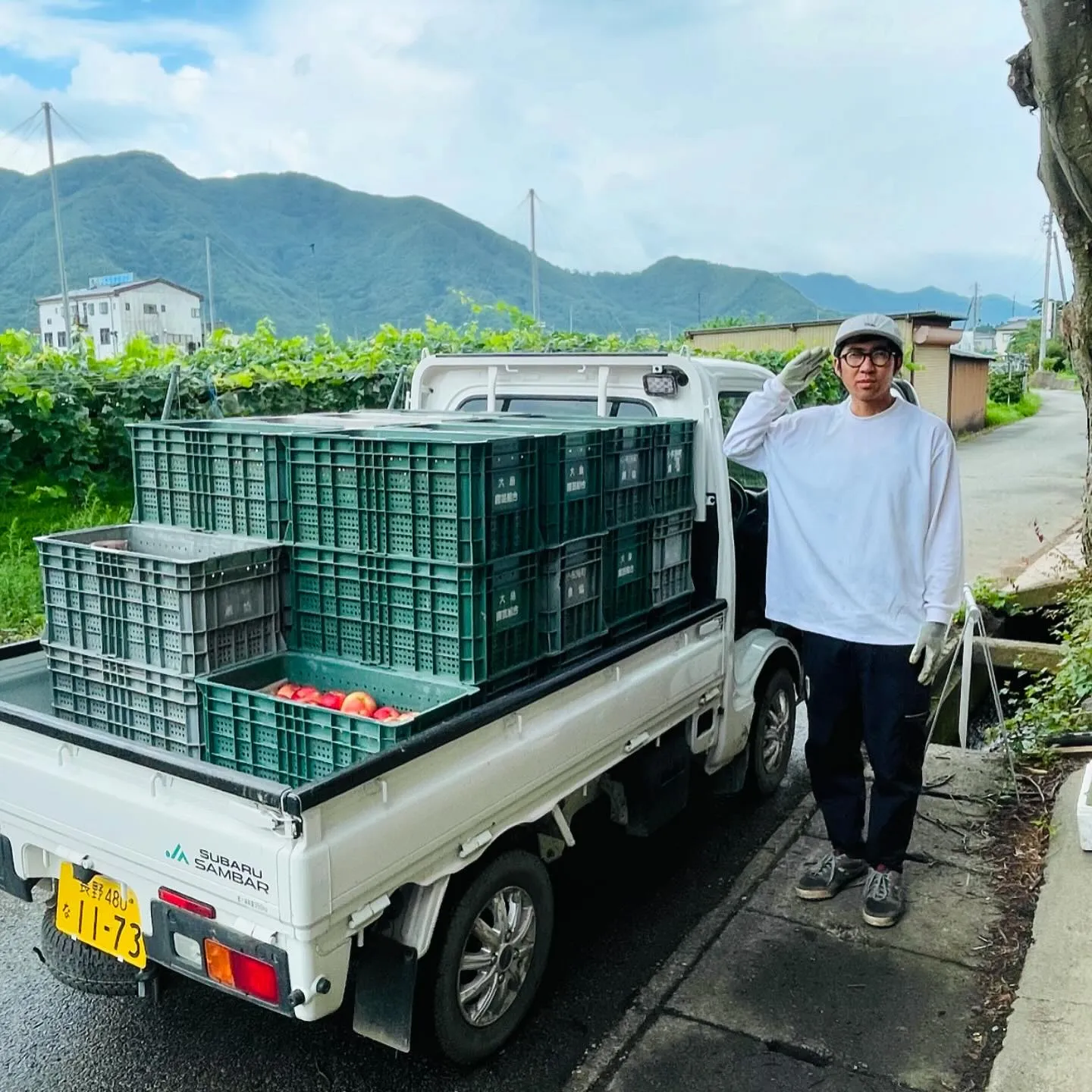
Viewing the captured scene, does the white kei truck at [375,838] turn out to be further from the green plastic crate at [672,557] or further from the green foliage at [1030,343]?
the green foliage at [1030,343]

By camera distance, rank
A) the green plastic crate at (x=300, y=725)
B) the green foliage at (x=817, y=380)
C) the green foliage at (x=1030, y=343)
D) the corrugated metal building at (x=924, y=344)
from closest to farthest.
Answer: the green plastic crate at (x=300, y=725) → the green foliage at (x=817, y=380) → the corrugated metal building at (x=924, y=344) → the green foliage at (x=1030, y=343)

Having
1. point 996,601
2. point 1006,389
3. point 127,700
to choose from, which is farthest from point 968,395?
point 127,700

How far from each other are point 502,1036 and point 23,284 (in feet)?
290

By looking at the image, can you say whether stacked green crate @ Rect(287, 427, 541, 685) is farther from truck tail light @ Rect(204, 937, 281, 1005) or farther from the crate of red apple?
truck tail light @ Rect(204, 937, 281, 1005)

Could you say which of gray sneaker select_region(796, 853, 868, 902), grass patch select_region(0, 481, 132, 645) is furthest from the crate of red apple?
grass patch select_region(0, 481, 132, 645)

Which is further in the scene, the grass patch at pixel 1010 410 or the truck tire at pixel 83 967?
the grass patch at pixel 1010 410

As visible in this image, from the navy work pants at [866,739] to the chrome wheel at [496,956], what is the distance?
1.50m

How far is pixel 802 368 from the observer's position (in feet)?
13.4

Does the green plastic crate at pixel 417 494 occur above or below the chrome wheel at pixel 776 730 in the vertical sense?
above

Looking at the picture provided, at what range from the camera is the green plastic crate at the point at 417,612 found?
121 inches

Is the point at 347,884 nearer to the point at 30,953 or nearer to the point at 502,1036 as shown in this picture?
the point at 502,1036

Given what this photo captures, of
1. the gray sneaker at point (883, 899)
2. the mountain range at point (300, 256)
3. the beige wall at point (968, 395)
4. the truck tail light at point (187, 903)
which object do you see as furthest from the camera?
the mountain range at point (300, 256)

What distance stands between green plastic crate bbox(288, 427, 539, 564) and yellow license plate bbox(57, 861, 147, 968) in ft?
3.93

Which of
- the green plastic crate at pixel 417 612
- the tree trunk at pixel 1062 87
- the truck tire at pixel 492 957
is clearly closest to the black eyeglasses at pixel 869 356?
the green plastic crate at pixel 417 612
